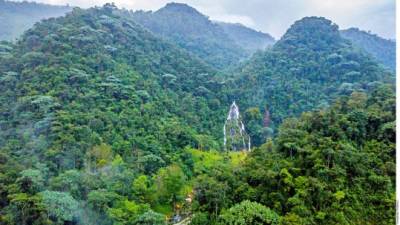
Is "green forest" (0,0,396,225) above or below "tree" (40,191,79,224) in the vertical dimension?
above

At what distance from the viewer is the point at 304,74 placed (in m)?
11.6

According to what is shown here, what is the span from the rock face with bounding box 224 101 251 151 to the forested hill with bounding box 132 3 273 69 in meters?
5.57

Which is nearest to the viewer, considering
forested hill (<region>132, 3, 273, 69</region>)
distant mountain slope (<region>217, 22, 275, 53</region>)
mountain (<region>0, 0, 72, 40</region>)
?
mountain (<region>0, 0, 72, 40</region>)

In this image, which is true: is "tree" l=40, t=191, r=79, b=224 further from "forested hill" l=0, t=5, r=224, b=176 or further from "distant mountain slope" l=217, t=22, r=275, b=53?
"distant mountain slope" l=217, t=22, r=275, b=53

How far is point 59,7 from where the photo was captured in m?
14.6

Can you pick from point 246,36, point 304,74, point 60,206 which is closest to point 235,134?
point 304,74

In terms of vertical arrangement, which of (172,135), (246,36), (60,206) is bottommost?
(60,206)

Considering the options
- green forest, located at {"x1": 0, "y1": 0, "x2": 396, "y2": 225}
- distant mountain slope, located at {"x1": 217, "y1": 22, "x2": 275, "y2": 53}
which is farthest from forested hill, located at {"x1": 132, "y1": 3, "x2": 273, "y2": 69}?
green forest, located at {"x1": 0, "y1": 0, "x2": 396, "y2": 225}

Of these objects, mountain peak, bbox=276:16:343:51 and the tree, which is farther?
mountain peak, bbox=276:16:343:51

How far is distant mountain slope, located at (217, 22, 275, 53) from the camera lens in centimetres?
2167

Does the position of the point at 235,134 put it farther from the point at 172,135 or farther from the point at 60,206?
the point at 60,206

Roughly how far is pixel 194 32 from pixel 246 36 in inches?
187

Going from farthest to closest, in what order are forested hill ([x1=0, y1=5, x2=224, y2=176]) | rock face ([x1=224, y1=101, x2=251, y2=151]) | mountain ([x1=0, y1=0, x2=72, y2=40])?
mountain ([x1=0, y1=0, x2=72, y2=40]), rock face ([x1=224, y1=101, x2=251, y2=151]), forested hill ([x1=0, y1=5, x2=224, y2=176])

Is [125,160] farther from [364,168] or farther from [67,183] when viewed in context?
[364,168]
